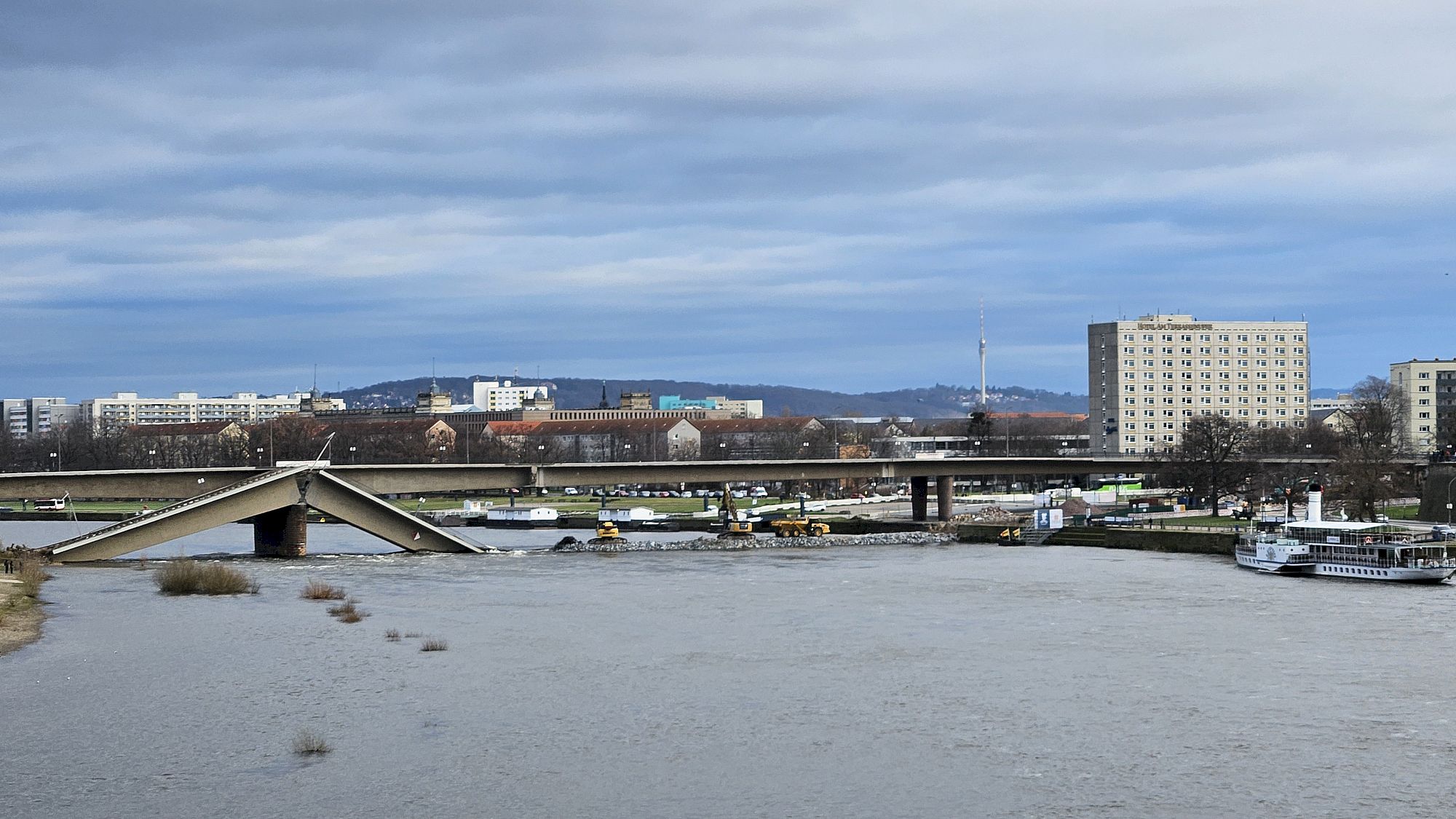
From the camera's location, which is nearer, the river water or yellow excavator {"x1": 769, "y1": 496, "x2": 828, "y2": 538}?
the river water

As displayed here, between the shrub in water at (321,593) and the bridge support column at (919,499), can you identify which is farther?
the bridge support column at (919,499)

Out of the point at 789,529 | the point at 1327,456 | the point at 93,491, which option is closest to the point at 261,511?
the point at 93,491

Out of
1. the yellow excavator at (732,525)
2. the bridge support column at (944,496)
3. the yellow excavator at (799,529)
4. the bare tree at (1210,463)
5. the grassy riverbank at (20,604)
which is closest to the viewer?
the grassy riverbank at (20,604)

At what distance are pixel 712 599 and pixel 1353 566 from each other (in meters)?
28.6

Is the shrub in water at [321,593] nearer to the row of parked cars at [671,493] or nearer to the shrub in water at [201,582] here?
the shrub in water at [201,582]

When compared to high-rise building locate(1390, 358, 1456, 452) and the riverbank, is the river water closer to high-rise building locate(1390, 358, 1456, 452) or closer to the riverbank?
the riverbank

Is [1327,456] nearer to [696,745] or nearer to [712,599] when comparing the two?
[712,599]

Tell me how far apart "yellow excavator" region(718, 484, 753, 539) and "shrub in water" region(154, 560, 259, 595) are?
42884 mm

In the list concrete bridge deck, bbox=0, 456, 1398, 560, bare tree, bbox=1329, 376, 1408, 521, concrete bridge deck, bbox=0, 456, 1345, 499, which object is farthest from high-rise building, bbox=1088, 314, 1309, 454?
concrete bridge deck, bbox=0, 456, 1398, 560

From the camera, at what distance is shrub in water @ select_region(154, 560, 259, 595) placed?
208 ft

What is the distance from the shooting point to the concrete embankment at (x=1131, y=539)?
3393 inches

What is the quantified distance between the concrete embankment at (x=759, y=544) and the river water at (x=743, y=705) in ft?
100

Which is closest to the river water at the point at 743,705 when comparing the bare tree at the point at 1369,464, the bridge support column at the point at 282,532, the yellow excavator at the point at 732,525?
the bridge support column at the point at 282,532

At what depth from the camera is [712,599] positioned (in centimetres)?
6088
